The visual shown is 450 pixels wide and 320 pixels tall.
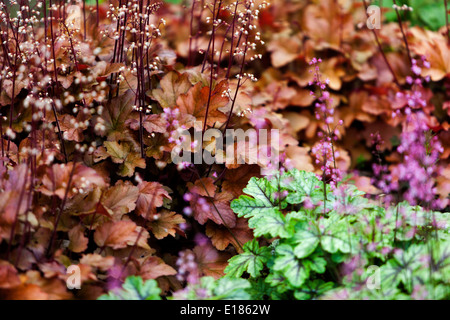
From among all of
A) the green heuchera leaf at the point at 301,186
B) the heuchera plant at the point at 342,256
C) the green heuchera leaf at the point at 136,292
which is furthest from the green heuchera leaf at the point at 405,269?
the green heuchera leaf at the point at 136,292

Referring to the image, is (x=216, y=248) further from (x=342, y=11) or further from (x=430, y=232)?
(x=342, y=11)

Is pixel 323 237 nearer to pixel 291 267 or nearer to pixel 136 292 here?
pixel 291 267

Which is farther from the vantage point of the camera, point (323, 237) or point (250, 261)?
point (250, 261)

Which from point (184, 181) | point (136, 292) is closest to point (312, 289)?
point (136, 292)

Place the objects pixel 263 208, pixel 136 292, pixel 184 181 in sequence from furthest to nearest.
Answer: pixel 184 181 < pixel 263 208 < pixel 136 292

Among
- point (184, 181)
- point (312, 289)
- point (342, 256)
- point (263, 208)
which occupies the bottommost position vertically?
point (312, 289)

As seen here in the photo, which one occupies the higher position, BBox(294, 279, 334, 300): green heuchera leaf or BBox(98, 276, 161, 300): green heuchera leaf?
BBox(98, 276, 161, 300): green heuchera leaf

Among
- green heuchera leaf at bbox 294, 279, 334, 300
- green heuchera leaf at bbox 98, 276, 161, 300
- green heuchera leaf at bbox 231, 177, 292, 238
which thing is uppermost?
green heuchera leaf at bbox 231, 177, 292, 238

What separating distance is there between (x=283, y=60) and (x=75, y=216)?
7.25 ft

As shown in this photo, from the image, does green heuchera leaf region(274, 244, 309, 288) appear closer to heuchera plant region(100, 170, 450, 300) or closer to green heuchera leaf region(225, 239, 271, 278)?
heuchera plant region(100, 170, 450, 300)

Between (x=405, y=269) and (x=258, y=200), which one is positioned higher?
(x=258, y=200)

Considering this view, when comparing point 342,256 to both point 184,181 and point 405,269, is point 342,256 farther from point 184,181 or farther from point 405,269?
point 184,181

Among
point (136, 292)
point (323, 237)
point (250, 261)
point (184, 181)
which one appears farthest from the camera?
point (184, 181)

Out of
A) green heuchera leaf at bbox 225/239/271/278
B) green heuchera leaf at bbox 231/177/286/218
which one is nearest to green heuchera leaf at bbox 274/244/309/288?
green heuchera leaf at bbox 225/239/271/278
